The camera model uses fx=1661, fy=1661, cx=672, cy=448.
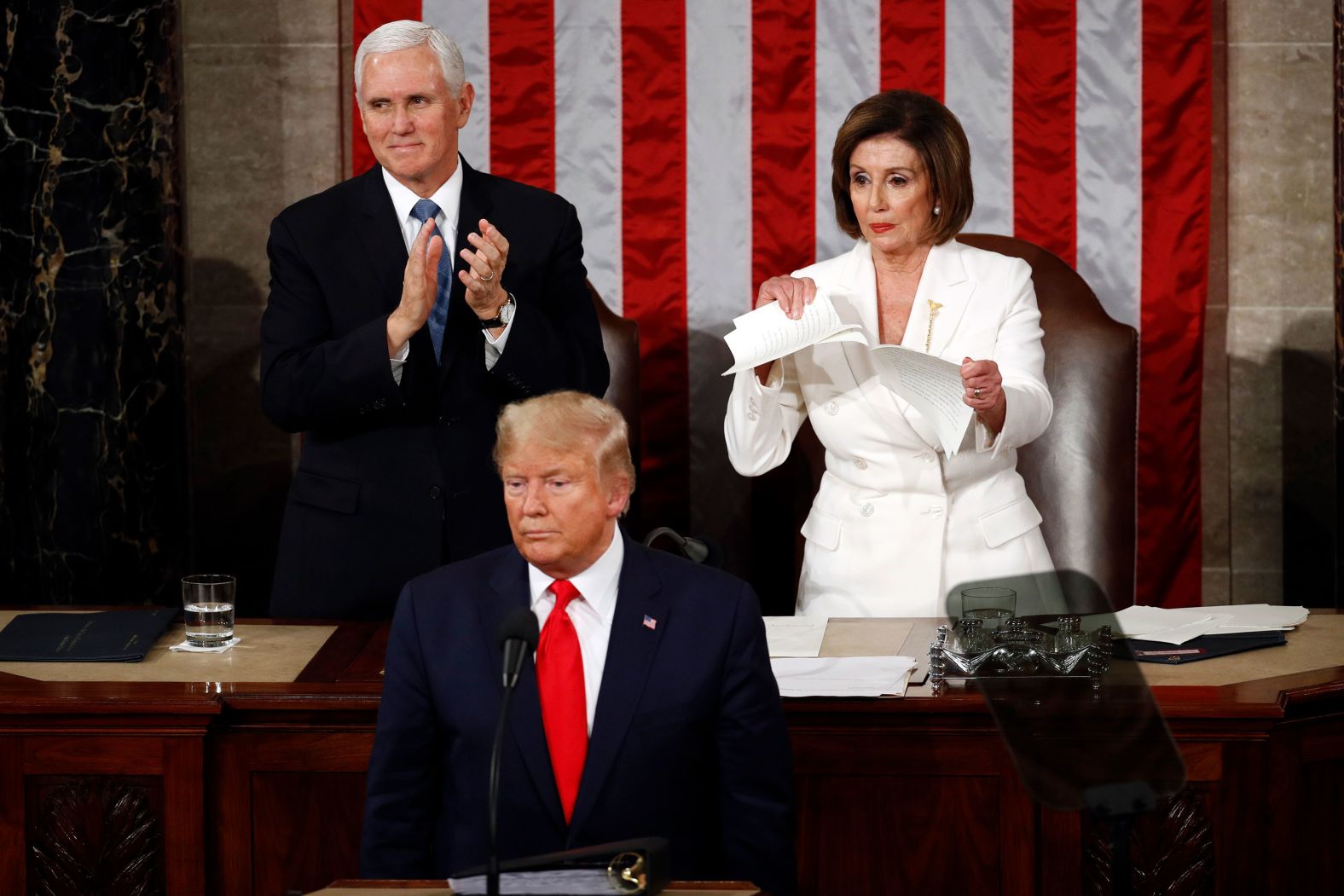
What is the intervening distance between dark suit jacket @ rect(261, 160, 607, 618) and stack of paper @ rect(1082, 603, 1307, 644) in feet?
3.53

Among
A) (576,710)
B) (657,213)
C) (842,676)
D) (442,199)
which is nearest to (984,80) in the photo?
(657,213)

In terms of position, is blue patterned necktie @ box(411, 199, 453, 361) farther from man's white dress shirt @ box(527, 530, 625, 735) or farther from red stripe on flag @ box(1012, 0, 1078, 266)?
red stripe on flag @ box(1012, 0, 1078, 266)

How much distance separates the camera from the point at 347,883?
194 cm

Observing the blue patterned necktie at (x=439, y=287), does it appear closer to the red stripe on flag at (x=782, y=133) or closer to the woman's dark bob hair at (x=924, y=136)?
the woman's dark bob hair at (x=924, y=136)

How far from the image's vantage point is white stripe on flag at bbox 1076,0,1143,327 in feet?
15.3

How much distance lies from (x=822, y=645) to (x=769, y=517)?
192 centimetres

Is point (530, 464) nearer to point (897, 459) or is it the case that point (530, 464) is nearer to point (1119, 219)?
point (897, 459)

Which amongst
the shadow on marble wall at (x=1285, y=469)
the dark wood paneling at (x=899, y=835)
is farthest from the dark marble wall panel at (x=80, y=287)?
the shadow on marble wall at (x=1285, y=469)

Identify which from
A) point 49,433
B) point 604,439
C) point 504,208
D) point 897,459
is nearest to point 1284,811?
point 897,459

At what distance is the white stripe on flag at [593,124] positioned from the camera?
4.70 m

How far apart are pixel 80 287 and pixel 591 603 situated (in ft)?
8.40

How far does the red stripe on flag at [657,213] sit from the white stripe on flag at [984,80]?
77 centimetres

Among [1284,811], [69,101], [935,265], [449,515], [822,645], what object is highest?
[69,101]

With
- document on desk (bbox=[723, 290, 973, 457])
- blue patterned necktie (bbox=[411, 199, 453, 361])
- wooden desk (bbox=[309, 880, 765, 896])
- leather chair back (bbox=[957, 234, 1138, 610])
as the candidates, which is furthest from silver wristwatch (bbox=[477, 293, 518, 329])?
leather chair back (bbox=[957, 234, 1138, 610])
